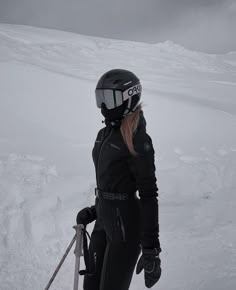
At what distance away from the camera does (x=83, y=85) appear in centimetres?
1128

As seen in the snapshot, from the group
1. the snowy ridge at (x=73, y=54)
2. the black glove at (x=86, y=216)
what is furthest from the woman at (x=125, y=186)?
the snowy ridge at (x=73, y=54)

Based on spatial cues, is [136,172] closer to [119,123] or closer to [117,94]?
[119,123]

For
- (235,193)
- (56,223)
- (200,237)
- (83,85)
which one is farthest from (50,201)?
(83,85)

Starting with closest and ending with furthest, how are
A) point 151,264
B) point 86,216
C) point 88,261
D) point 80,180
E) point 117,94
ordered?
point 151,264 < point 117,94 < point 88,261 < point 86,216 < point 80,180

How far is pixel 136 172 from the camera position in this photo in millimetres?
2221

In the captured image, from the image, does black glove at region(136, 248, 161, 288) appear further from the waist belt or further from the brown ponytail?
the brown ponytail

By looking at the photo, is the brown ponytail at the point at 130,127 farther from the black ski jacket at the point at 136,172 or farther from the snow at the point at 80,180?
the snow at the point at 80,180

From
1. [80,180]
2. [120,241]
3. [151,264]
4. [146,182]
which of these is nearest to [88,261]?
[120,241]

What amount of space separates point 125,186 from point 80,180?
370 cm

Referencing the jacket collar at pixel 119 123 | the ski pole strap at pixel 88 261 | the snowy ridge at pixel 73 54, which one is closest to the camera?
the jacket collar at pixel 119 123

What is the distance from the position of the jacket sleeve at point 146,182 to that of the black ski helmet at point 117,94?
0.22 m

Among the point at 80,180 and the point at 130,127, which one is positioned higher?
the point at 130,127

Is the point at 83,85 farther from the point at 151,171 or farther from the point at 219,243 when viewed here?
the point at 151,171

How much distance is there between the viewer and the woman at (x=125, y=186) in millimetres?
2219
